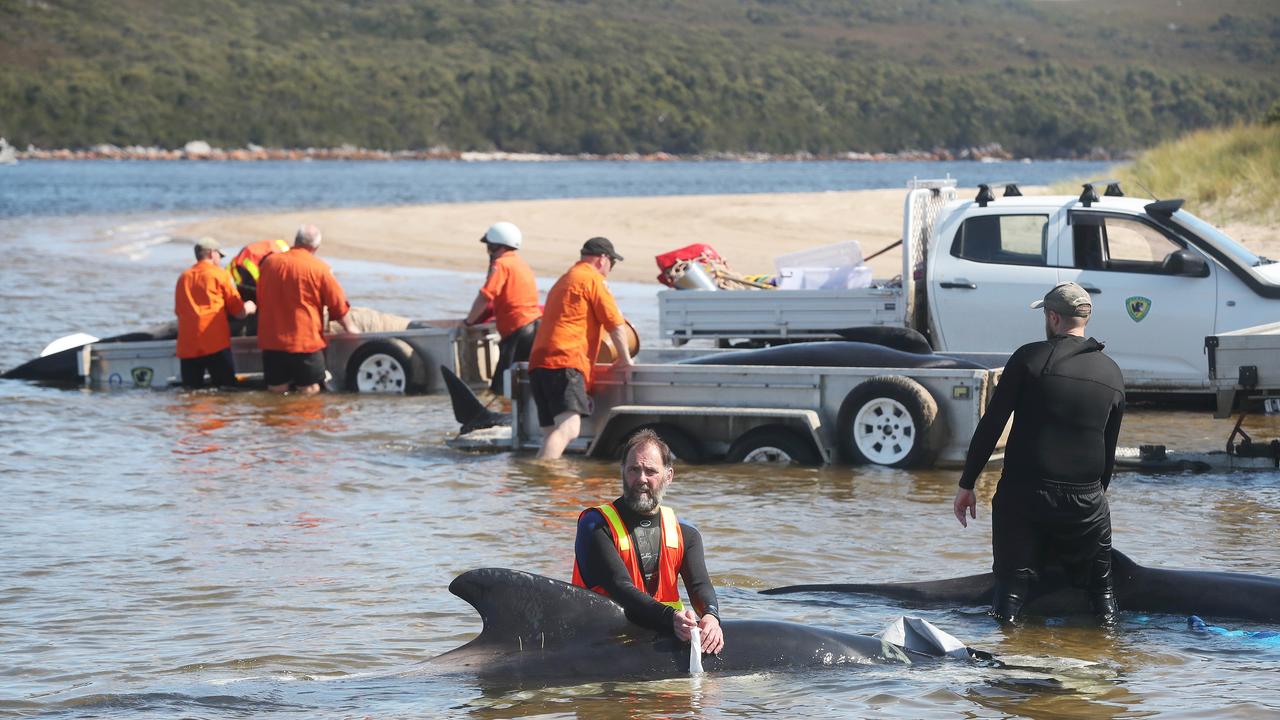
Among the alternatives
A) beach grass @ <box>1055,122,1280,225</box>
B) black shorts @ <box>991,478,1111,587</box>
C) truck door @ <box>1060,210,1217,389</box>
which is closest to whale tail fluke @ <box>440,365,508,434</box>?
truck door @ <box>1060,210,1217,389</box>

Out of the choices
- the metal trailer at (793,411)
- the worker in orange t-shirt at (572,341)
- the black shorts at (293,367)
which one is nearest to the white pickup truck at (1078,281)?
the metal trailer at (793,411)

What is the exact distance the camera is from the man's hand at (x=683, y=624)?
625 cm

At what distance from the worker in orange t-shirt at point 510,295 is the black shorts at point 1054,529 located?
25.3 ft

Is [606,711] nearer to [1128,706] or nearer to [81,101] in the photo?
[1128,706]

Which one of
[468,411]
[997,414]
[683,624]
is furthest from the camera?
[468,411]

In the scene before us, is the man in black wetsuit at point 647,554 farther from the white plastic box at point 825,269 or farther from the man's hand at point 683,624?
the white plastic box at point 825,269

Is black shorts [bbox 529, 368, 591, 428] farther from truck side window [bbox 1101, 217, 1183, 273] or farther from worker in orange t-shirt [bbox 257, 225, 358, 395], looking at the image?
truck side window [bbox 1101, 217, 1183, 273]

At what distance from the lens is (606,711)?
6465 mm

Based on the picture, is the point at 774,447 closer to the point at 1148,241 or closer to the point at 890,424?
the point at 890,424

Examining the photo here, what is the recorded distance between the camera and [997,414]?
7297mm

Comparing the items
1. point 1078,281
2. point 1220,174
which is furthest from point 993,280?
point 1220,174

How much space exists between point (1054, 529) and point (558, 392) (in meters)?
5.21

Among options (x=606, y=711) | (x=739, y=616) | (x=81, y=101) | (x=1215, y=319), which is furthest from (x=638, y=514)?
(x=81, y=101)

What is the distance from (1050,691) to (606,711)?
1.92 meters
